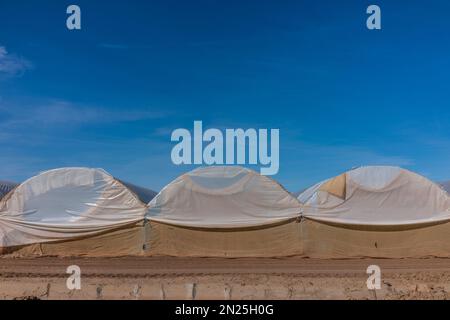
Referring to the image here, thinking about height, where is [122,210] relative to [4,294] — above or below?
above

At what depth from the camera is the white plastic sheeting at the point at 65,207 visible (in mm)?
17812

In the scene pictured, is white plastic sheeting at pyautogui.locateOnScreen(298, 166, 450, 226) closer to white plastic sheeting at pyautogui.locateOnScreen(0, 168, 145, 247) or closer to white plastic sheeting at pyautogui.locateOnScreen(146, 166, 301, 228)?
white plastic sheeting at pyautogui.locateOnScreen(146, 166, 301, 228)

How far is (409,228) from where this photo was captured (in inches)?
698

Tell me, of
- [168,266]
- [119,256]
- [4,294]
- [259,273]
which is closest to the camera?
[4,294]

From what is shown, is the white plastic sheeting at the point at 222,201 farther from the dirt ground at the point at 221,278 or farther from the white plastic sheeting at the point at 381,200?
the dirt ground at the point at 221,278

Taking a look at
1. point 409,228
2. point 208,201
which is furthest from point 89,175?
point 409,228

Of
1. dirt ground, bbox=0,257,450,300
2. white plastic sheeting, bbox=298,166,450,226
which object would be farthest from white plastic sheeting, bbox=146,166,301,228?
dirt ground, bbox=0,257,450,300

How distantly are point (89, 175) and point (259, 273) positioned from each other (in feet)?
25.0

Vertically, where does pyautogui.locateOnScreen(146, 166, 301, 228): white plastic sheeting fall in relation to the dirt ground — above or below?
above

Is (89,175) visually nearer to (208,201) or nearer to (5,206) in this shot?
(5,206)

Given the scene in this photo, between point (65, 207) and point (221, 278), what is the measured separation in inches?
313

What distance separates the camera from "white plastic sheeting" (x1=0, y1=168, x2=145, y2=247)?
1781 centimetres

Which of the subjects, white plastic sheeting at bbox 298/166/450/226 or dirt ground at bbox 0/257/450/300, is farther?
white plastic sheeting at bbox 298/166/450/226

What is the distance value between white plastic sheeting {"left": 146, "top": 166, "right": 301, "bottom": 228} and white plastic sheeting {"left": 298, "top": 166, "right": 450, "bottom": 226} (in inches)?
40.8
